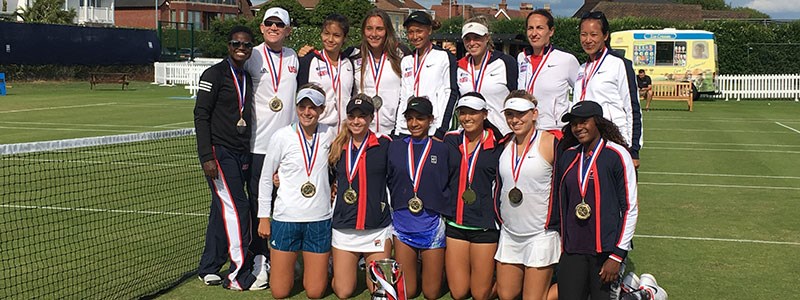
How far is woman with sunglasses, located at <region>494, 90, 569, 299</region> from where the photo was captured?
6.61 meters

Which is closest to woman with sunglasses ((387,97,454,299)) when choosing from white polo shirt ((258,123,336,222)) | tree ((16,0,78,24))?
white polo shirt ((258,123,336,222))

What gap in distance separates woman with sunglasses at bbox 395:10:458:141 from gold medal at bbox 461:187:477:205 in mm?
745

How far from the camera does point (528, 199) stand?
6.65 meters

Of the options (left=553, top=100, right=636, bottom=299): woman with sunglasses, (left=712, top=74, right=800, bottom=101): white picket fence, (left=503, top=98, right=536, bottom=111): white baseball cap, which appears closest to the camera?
(left=553, top=100, right=636, bottom=299): woman with sunglasses

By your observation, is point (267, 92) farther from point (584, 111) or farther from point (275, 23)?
point (584, 111)

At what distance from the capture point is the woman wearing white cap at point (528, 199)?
6613 mm

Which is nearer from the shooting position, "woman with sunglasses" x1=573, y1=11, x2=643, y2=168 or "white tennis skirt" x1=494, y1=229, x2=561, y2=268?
"white tennis skirt" x1=494, y1=229, x2=561, y2=268

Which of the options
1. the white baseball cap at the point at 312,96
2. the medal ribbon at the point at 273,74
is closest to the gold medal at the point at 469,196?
the white baseball cap at the point at 312,96

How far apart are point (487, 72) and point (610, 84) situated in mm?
1067

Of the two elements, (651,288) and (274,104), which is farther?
(274,104)

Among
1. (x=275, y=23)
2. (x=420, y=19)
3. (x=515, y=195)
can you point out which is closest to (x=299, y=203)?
(x=275, y=23)

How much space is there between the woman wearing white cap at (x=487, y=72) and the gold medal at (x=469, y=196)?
0.81 m

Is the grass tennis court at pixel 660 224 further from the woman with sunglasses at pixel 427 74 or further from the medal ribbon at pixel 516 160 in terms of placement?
the woman with sunglasses at pixel 427 74

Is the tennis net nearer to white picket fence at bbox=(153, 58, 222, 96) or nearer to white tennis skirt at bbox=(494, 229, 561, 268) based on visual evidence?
white tennis skirt at bbox=(494, 229, 561, 268)
